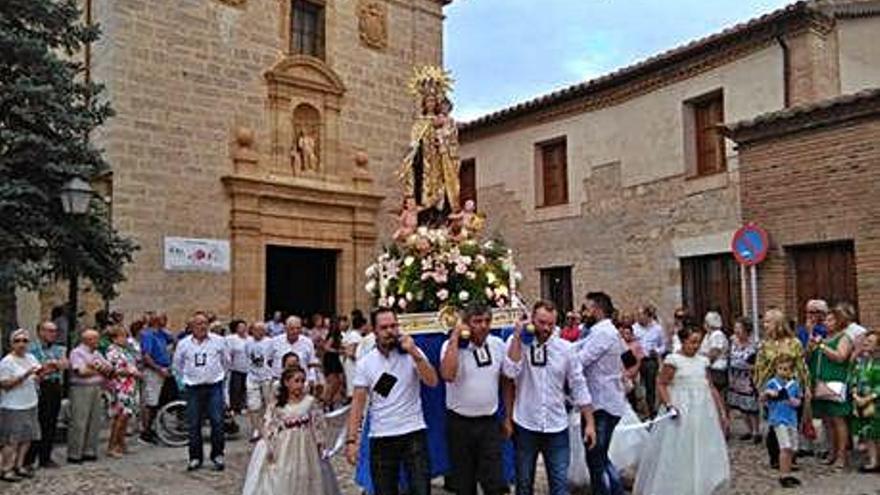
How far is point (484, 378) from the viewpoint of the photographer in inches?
262

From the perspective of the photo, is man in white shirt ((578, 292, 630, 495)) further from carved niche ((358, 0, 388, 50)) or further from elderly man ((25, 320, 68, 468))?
carved niche ((358, 0, 388, 50))

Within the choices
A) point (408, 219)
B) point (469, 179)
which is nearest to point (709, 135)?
point (469, 179)

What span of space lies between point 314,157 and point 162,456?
1003 centimetres

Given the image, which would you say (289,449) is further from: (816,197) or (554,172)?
(554,172)

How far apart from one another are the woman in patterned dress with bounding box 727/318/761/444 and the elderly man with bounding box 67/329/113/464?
7740 millimetres

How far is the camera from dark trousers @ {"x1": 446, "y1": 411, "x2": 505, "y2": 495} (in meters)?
6.57

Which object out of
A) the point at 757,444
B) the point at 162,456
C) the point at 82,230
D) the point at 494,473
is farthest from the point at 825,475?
the point at 82,230

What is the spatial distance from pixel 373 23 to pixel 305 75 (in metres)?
2.44

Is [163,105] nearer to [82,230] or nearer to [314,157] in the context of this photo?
[314,157]

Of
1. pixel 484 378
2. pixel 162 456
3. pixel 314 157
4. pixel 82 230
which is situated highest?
pixel 314 157

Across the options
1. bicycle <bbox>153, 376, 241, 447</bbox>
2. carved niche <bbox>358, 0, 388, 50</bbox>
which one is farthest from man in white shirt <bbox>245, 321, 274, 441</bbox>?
carved niche <bbox>358, 0, 388, 50</bbox>

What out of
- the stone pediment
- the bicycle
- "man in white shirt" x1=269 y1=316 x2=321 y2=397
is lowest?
the bicycle

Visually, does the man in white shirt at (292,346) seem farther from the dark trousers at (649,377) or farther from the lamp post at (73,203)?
the dark trousers at (649,377)

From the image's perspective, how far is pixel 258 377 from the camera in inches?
491
